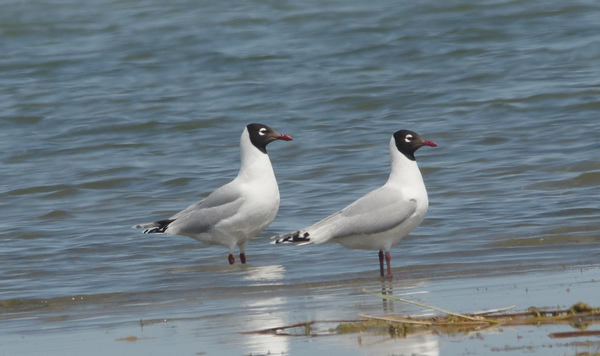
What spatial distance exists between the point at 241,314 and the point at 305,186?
5.65 m

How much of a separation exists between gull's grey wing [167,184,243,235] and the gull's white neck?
0.60 feet

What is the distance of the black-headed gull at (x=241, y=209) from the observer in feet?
29.0

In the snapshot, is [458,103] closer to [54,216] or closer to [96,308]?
[54,216]

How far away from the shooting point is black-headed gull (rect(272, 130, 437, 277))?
769 centimetres

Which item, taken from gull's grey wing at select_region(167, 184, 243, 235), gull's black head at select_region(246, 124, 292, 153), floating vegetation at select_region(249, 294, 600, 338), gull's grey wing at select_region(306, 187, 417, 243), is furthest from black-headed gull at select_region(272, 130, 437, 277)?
floating vegetation at select_region(249, 294, 600, 338)

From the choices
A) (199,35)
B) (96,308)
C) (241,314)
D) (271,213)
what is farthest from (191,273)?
(199,35)

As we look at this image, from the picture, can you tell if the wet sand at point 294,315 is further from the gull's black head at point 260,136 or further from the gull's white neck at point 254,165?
the gull's black head at point 260,136

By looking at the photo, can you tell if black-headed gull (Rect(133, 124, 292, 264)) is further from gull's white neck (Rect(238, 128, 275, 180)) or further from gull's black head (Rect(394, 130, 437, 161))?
gull's black head (Rect(394, 130, 437, 161))

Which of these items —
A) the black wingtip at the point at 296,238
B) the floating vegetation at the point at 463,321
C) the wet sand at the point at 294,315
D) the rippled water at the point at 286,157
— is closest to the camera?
the wet sand at the point at 294,315

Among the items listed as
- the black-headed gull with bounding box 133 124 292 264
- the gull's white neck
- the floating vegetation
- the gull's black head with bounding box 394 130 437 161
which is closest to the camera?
the floating vegetation

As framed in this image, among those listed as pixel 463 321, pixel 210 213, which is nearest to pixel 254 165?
pixel 210 213

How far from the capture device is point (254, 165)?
9031 mm

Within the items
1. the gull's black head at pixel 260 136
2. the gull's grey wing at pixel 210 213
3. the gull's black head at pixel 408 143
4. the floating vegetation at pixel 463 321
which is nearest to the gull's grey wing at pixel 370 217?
the gull's black head at pixel 408 143

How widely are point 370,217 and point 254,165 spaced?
162 centimetres
